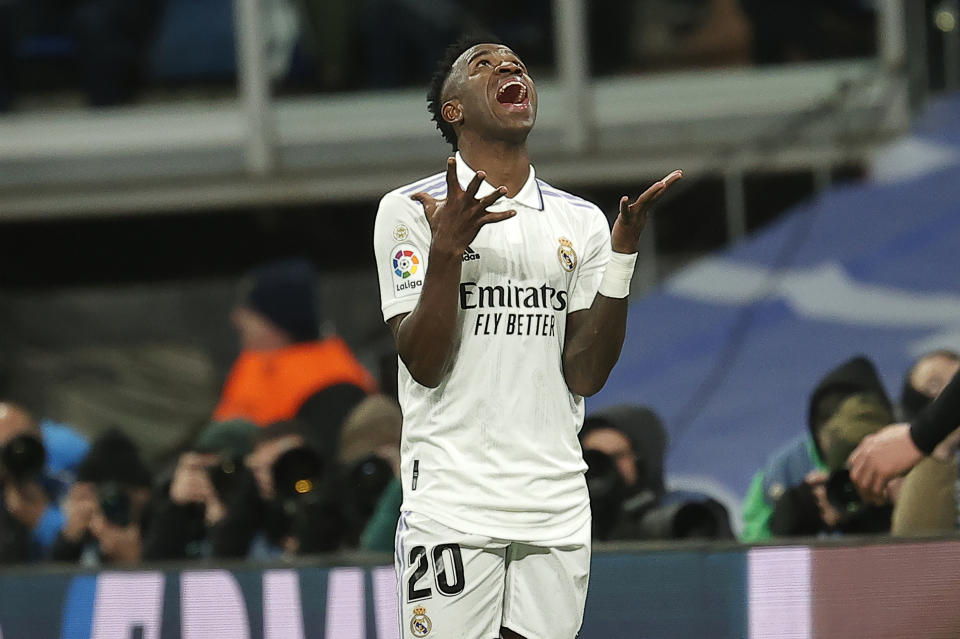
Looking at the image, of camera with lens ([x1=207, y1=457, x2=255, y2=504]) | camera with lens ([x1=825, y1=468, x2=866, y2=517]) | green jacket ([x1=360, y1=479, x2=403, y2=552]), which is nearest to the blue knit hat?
camera with lens ([x1=207, y1=457, x2=255, y2=504])

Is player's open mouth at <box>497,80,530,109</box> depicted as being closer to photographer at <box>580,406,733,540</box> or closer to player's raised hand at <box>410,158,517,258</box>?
player's raised hand at <box>410,158,517,258</box>

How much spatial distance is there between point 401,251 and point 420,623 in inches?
30.4

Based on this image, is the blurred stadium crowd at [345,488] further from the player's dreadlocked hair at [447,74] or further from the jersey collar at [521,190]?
the player's dreadlocked hair at [447,74]

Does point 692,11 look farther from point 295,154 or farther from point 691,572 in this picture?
point 691,572

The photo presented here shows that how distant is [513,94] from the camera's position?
3490 millimetres

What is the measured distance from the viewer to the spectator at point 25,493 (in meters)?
6.27

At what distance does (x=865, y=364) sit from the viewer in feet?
19.8

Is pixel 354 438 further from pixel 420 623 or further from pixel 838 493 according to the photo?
pixel 420 623

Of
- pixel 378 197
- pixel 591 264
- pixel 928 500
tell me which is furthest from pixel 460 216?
pixel 378 197

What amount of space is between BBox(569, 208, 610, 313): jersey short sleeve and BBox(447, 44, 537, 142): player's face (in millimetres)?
277

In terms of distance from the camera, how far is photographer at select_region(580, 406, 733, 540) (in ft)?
17.0

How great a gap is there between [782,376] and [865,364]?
6.64ft

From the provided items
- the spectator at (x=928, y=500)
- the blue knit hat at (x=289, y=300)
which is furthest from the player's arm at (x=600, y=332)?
the blue knit hat at (x=289, y=300)

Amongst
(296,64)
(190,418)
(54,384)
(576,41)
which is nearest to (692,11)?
(576,41)
